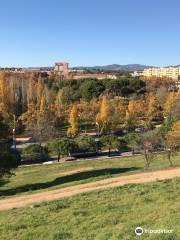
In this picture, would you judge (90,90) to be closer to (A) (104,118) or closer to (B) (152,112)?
(B) (152,112)

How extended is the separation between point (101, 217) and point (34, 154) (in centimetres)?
3598

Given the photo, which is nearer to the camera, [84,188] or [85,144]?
[84,188]

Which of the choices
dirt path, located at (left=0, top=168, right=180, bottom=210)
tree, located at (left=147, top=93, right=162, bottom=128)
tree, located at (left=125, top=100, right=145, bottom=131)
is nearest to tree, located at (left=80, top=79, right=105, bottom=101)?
tree, located at (left=147, top=93, right=162, bottom=128)

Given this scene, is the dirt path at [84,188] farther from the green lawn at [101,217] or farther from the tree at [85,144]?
the tree at [85,144]

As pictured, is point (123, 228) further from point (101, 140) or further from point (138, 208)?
point (101, 140)

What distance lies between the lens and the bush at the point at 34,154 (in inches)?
1877

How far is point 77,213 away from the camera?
1339cm

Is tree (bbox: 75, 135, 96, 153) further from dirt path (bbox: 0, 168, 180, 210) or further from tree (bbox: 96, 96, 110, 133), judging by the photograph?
dirt path (bbox: 0, 168, 180, 210)

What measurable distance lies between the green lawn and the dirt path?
2289 mm

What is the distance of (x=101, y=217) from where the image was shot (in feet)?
40.8

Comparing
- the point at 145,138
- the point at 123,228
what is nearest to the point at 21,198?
the point at 123,228

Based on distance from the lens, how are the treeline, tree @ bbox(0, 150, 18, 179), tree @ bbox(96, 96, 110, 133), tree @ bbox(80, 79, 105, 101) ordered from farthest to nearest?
tree @ bbox(80, 79, 105, 101), tree @ bbox(96, 96, 110, 133), the treeline, tree @ bbox(0, 150, 18, 179)

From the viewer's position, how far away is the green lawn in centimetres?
1048

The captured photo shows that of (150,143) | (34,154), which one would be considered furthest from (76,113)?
(150,143)
